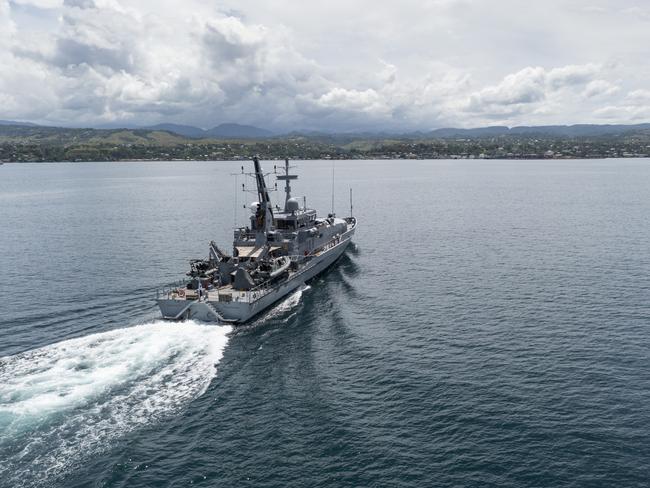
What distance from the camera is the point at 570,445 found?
3528 cm

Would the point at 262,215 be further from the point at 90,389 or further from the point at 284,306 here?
the point at 90,389

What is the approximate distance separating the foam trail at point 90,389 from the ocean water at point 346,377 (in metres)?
0.17

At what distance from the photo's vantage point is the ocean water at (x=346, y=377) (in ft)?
109

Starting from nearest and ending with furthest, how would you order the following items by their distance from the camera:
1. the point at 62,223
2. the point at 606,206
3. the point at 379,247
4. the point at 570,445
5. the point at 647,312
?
1. the point at 570,445
2. the point at 647,312
3. the point at 379,247
4. the point at 62,223
5. the point at 606,206

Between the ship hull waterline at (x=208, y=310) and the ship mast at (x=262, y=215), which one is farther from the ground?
the ship mast at (x=262, y=215)

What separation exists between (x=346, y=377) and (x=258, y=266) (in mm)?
30058

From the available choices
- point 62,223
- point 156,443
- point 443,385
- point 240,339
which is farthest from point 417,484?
point 62,223

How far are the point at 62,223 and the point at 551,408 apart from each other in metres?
130

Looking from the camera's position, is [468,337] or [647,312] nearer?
[468,337]

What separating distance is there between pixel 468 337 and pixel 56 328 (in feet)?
151

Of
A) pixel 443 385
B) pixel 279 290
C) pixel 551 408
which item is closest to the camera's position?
pixel 551 408

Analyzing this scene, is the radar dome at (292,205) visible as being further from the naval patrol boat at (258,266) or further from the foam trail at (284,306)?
the foam trail at (284,306)

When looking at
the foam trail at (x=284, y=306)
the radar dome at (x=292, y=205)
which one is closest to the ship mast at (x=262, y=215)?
the radar dome at (x=292, y=205)

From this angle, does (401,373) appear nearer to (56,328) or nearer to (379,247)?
(56,328)
